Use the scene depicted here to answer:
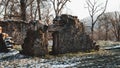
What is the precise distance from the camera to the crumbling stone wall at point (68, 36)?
30531 millimetres

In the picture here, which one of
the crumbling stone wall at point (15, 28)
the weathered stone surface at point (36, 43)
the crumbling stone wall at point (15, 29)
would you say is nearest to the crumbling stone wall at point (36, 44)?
the weathered stone surface at point (36, 43)

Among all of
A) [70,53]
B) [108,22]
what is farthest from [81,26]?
[108,22]

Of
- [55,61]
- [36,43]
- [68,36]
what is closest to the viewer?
[55,61]

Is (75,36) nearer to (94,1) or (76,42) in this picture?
(76,42)

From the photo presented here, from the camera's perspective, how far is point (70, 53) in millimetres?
30578

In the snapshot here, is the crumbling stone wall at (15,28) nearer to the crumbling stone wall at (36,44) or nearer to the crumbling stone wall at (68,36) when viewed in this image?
the crumbling stone wall at (68,36)

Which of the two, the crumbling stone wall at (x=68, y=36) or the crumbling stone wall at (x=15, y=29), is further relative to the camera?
the crumbling stone wall at (x=15, y=29)

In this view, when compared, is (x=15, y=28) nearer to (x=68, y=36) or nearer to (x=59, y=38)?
(x=68, y=36)

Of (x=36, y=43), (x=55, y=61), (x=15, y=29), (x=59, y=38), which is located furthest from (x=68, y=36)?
(x=15, y=29)

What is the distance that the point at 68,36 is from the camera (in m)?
31.3

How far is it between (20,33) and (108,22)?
52.0 meters

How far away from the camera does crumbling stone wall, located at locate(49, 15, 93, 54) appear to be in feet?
100

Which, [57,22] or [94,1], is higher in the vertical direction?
[94,1]

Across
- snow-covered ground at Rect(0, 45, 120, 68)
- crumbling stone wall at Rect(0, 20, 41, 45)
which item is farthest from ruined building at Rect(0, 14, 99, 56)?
crumbling stone wall at Rect(0, 20, 41, 45)
